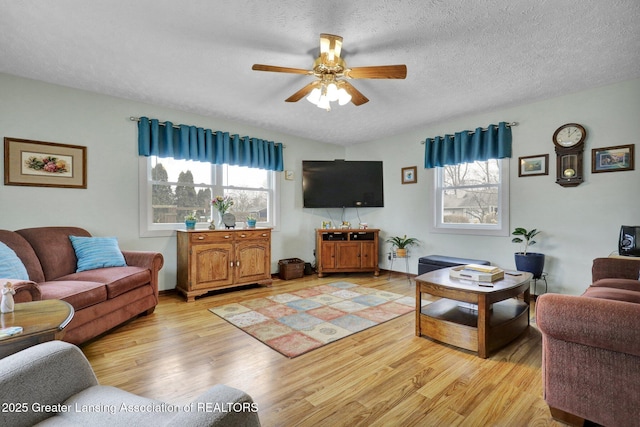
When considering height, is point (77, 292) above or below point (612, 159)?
→ below

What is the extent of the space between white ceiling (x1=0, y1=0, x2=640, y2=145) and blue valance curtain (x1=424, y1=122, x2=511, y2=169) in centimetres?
42

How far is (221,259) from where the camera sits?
12.6ft

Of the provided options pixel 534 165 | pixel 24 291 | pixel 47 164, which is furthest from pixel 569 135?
pixel 47 164

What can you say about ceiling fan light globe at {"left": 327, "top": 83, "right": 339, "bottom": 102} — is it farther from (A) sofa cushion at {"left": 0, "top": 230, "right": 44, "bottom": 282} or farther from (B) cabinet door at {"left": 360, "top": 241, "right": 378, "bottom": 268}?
(A) sofa cushion at {"left": 0, "top": 230, "right": 44, "bottom": 282}

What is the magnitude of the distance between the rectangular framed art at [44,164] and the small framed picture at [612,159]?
5624 mm

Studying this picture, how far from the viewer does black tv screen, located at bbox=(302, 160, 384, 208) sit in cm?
517

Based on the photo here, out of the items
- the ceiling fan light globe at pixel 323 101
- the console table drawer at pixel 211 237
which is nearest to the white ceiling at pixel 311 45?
the ceiling fan light globe at pixel 323 101

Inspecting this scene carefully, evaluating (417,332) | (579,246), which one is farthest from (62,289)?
(579,246)

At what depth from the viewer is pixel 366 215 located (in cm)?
562

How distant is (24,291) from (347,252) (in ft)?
12.6

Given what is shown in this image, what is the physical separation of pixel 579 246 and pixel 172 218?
16.3 ft

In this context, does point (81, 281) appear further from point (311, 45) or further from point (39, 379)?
point (311, 45)

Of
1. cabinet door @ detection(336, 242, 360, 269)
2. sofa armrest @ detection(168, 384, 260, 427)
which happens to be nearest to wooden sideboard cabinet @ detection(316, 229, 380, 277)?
cabinet door @ detection(336, 242, 360, 269)

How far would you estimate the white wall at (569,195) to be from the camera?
3.08 m
